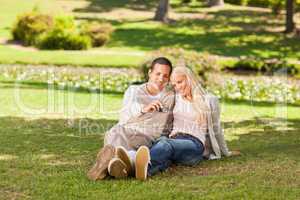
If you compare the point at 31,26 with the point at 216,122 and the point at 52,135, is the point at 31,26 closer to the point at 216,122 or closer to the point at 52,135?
the point at 52,135

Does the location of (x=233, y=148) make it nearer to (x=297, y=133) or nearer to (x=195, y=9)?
(x=297, y=133)

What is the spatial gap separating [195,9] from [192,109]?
3243 centimetres

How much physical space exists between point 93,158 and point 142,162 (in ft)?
4.49

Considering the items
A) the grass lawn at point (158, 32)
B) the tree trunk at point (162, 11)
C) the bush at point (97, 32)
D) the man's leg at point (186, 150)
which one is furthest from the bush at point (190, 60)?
the tree trunk at point (162, 11)

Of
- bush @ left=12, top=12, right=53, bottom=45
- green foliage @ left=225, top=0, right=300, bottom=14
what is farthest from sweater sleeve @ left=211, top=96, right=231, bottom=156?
green foliage @ left=225, top=0, right=300, bottom=14

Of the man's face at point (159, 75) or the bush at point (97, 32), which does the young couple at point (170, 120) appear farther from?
the bush at point (97, 32)

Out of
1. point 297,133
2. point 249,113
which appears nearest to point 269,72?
point 249,113

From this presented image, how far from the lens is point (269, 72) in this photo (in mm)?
22375

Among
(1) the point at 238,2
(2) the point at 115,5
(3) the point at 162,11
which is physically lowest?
(3) the point at 162,11

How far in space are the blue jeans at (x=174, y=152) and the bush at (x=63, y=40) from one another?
66.4 feet

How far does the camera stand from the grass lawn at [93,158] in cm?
553

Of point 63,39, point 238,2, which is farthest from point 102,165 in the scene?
point 238,2

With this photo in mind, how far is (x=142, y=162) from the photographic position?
5.97m

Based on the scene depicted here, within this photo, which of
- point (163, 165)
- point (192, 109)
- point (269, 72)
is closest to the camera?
point (163, 165)
